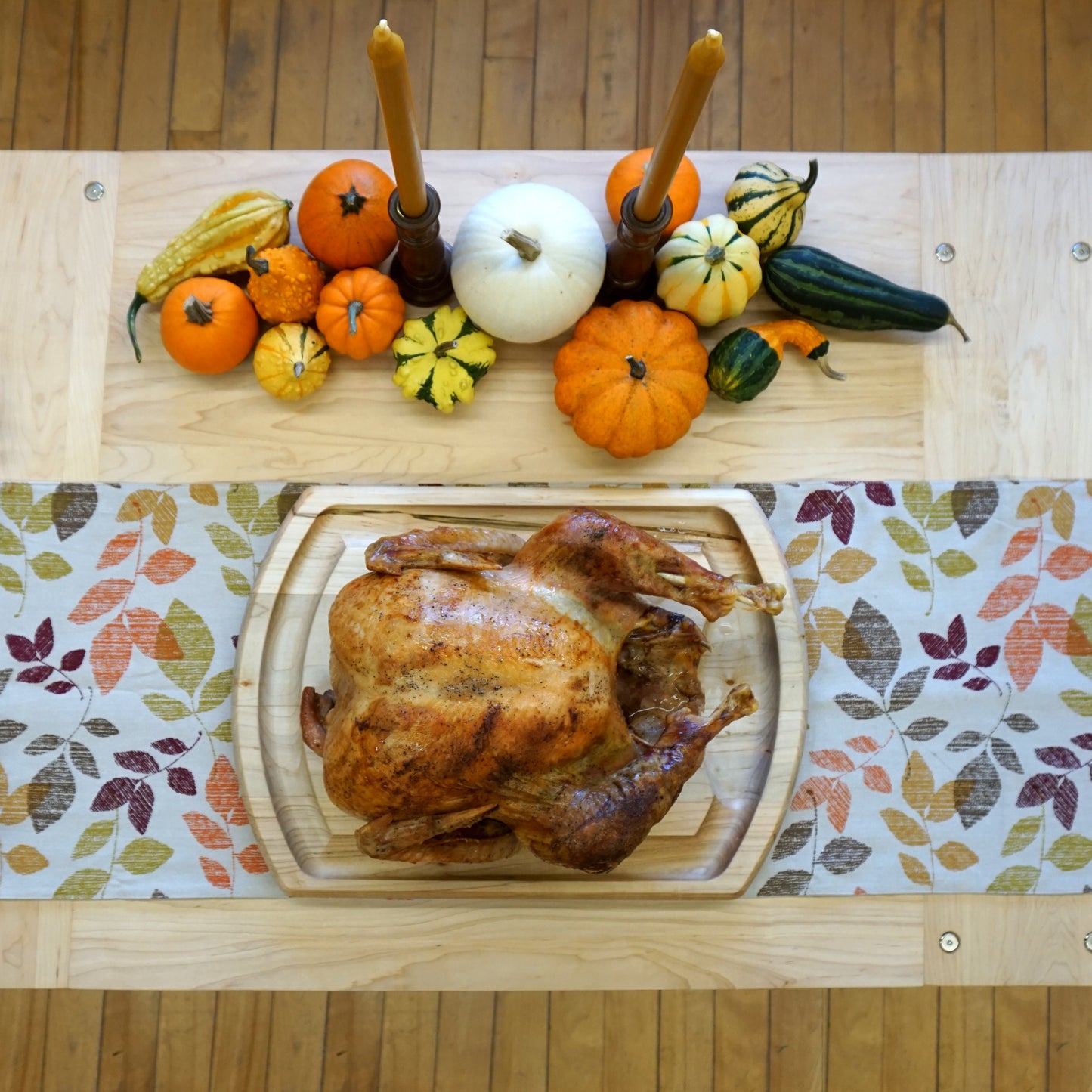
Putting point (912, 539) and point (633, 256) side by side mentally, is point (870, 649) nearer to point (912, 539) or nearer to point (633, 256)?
point (912, 539)

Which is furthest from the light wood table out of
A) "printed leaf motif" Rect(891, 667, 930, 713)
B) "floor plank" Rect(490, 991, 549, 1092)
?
"printed leaf motif" Rect(891, 667, 930, 713)

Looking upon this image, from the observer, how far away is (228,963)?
216 centimetres

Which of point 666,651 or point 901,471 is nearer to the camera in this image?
point 666,651

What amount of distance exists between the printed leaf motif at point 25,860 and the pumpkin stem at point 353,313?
137 cm

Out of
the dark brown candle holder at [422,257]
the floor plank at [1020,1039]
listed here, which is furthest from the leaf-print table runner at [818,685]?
the dark brown candle holder at [422,257]

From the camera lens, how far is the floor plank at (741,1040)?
234cm

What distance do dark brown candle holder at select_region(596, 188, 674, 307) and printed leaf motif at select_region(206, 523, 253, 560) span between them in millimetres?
986

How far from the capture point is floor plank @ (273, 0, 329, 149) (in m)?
2.47

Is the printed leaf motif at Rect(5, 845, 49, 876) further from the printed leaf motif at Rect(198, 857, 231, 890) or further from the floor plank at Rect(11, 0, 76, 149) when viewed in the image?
the floor plank at Rect(11, 0, 76, 149)

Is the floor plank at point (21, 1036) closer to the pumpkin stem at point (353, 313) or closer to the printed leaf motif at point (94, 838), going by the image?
the printed leaf motif at point (94, 838)

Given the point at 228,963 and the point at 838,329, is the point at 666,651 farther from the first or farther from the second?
the point at 228,963

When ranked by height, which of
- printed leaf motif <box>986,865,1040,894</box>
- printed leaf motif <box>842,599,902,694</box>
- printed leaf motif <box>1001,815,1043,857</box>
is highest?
printed leaf motif <box>842,599,902,694</box>

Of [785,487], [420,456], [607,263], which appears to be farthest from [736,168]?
[420,456]

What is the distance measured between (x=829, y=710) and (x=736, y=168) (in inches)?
50.6
